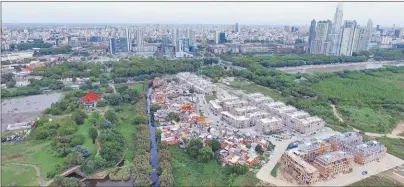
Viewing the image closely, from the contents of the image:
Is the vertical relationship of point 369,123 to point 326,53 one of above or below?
below

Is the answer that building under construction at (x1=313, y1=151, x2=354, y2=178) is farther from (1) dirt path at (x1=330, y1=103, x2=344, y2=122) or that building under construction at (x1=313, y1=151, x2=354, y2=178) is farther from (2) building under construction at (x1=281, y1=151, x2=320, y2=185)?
(1) dirt path at (x1=330, y1=103, x2=344, y2=122)

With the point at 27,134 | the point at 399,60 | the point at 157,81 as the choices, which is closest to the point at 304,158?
the point at 27,134

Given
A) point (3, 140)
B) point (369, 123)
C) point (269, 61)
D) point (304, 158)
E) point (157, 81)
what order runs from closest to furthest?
point (304, 158) → point (3, 140) → point (369, 123) → point (157, 81) → point (269, 61)

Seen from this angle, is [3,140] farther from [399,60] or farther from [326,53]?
[399,60]

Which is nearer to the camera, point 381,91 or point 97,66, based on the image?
point 381,91

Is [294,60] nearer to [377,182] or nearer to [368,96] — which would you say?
[368,96]

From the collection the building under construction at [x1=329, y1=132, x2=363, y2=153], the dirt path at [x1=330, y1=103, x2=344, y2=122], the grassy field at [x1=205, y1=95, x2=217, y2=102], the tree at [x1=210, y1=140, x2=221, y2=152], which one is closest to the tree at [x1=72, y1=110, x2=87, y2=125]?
the tree at [x1=210, y1=140, x2=221, y2=152]

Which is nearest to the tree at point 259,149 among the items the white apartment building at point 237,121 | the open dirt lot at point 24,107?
the white apartment building at point 237,121
